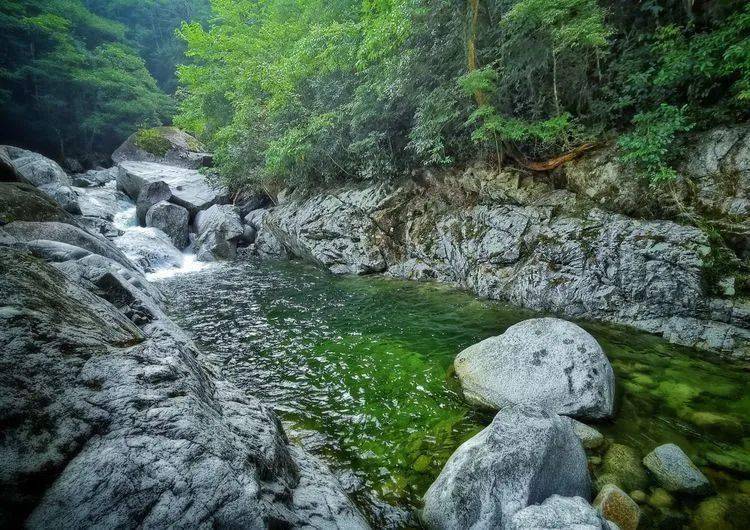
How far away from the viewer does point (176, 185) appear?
80.5 feet

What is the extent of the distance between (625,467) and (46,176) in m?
29.1

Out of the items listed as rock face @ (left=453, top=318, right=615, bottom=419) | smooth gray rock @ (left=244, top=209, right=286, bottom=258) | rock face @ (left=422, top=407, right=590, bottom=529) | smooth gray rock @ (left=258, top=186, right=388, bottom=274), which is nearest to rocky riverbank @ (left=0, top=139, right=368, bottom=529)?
rock face @ (left=422, top=407, right=590, bottom=529)

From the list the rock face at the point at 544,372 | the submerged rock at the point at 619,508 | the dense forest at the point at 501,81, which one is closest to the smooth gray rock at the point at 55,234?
the dense forest at the point at 501,81

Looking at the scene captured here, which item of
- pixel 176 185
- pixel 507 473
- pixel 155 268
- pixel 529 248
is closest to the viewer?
pixel 507 473

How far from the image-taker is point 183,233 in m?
21.7

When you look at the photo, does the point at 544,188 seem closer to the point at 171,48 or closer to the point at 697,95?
the point at 697,95

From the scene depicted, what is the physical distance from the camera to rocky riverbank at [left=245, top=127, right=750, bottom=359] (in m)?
6.88

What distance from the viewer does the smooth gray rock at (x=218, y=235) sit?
19.5m

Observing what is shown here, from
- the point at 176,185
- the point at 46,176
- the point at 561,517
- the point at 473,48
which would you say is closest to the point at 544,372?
the point at 561,517

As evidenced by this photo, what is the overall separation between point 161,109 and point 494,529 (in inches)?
1759

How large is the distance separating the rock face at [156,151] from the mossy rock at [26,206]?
20466 mm

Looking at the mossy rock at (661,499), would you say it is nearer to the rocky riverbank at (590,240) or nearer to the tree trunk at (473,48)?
the rocky riverbank at (590,240)

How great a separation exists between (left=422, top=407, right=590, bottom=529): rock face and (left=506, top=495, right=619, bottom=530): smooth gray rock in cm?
21

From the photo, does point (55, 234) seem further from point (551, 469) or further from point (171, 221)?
point (551, 469)
